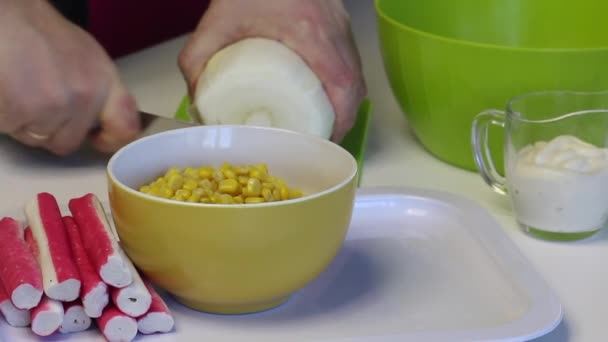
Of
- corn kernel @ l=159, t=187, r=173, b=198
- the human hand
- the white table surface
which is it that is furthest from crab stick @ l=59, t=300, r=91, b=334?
the human hand

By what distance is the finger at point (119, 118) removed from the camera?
911 mm

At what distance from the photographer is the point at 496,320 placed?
2.16ft

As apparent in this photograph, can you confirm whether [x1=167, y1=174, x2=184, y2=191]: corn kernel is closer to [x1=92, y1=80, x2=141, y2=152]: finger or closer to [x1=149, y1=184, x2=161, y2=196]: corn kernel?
[x1=149, y1=184, x2=161, y2=196]: corn kernel

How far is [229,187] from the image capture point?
683mm

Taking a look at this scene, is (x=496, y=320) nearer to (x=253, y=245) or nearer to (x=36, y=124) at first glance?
(x=253, y=245)

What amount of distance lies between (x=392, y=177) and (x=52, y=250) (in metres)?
0.44

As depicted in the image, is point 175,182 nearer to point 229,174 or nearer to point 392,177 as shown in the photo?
point 229,174

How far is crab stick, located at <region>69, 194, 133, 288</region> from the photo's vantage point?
0.60 m

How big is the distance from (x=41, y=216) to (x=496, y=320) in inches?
14.0

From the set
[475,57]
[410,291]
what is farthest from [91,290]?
[475,57]

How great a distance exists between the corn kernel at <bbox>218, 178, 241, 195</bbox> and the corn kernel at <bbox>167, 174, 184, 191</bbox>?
3 cm

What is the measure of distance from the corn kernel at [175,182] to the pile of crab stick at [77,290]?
6 cm

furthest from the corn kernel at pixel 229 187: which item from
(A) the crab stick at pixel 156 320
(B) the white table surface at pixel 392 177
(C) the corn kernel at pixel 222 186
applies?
(B) the white table surface at pixel 392 177

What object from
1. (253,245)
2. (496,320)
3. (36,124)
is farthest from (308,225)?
(36,124)
